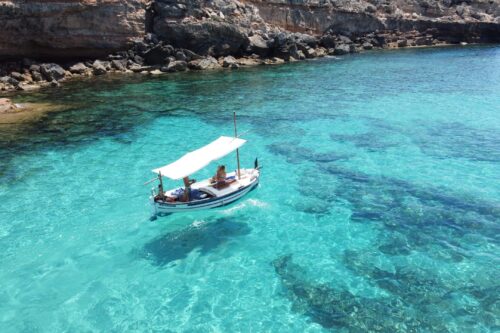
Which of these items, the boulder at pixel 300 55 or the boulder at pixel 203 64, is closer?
the boulder at pixel 203 64

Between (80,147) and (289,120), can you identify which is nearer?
(80,147)

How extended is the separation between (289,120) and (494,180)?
16299mm

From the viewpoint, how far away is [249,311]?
1390 cm

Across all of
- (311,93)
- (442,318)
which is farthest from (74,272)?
(311,93)

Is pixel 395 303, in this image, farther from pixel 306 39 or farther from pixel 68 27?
pixel 306 39

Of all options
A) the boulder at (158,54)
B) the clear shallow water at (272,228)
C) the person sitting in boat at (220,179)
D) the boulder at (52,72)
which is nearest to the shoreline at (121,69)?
the boulder at (52,72)

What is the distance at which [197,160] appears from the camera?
61.3 feet

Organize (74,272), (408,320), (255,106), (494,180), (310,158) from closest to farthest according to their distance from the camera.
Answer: (408,320) < (74,272) < (494,180) < (310,158) < (255,106)

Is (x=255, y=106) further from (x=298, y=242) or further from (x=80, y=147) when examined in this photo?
(x=298, y=242)

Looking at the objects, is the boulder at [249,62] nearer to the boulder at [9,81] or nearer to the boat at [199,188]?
the boulder at [9,81]

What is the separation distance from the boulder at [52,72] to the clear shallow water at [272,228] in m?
17.7

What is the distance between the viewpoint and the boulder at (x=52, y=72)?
50.3m

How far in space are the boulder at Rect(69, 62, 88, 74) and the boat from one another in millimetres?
41270

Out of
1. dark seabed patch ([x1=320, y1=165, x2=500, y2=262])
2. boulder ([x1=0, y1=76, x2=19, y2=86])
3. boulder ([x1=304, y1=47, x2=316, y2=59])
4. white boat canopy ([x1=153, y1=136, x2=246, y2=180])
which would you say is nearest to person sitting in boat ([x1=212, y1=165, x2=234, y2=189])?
white boat canopy ([x1=153, y1=136, x2=246, y2=180])
